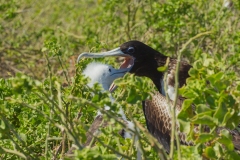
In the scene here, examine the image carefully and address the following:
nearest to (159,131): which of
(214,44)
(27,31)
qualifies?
(214,44)

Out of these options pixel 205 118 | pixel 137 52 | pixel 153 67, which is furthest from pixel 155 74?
pixel 205 118

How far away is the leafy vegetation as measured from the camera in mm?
1850

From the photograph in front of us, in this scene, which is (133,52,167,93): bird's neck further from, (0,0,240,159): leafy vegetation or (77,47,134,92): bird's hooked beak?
(0,0,240,159): leafy vegetation

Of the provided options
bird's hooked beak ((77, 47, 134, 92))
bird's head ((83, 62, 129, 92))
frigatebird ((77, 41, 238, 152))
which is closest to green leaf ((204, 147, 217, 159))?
frigatebird ((77, 41, 238, 152))

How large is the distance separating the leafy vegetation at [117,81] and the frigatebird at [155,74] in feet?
0.23

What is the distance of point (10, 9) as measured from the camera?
4828mm

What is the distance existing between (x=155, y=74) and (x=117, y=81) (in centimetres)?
177

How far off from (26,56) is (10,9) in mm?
950

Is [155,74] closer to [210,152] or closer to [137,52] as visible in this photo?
[137,52]

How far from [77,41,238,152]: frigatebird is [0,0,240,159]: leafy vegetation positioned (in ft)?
0.23

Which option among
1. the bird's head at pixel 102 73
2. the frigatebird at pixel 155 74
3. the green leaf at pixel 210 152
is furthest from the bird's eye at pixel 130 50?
the green leaf at pixel 210 152

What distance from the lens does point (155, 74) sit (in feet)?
12.2

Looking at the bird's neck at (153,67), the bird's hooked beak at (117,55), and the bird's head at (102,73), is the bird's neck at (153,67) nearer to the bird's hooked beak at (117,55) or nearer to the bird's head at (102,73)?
the bird's hooked beak at (117,55)

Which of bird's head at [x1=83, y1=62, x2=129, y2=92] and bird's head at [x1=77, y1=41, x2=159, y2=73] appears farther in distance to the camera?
bird's head at [x1=77, y1=41, x2=159, y2=73]
